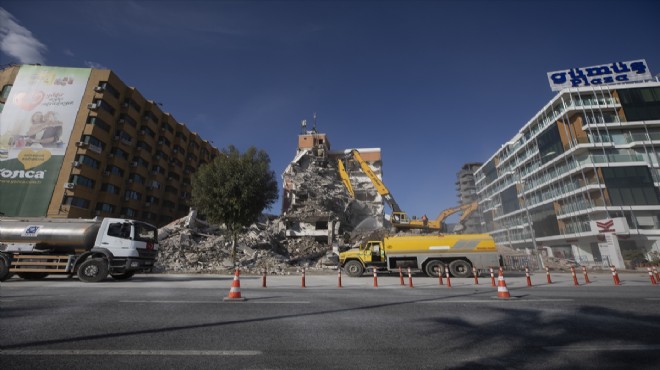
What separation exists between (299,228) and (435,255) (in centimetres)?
2883

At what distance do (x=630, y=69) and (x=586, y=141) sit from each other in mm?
12573

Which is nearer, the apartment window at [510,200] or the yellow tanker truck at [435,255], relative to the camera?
the yellow tanker truck at [435,255]

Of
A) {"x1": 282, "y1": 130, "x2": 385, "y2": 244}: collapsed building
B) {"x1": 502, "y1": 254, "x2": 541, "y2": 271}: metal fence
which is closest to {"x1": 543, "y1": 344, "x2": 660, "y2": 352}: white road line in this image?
{"x1": 502, "y1": 254, "x2": 541, "y2": 271}: metal fence

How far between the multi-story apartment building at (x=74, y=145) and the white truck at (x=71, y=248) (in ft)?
82.8

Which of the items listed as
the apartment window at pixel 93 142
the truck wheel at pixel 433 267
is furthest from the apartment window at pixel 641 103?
the apartment window at pixel 93 142

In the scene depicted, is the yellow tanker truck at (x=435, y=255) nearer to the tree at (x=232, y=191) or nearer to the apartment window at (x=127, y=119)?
the tree at (x=232, y=191)

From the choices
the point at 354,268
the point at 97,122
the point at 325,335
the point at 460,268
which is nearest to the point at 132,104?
the point at 97,122

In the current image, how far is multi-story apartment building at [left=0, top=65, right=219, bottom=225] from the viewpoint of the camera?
3341 cm

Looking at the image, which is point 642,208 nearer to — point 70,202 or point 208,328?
point 208,328

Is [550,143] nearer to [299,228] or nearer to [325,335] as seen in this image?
[299,228]

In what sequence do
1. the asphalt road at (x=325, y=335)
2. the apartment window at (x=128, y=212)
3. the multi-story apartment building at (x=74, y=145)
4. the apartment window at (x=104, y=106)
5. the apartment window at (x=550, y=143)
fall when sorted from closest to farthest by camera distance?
the asphalt road at (x=325, y=335) < the multi-story apartment building at (x=74, y=145) < the apartment window at (x=104, y=106) < the apartment window at (x=128, y=212) < the apartment window at (x=550, y=143)

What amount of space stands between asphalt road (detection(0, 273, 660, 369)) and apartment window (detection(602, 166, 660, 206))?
3950 cm

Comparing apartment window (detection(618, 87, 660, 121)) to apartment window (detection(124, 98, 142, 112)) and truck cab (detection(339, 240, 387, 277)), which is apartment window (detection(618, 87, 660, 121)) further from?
apartment window (detection(124, 98, 142, 112))

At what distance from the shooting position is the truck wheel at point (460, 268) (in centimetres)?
1766
